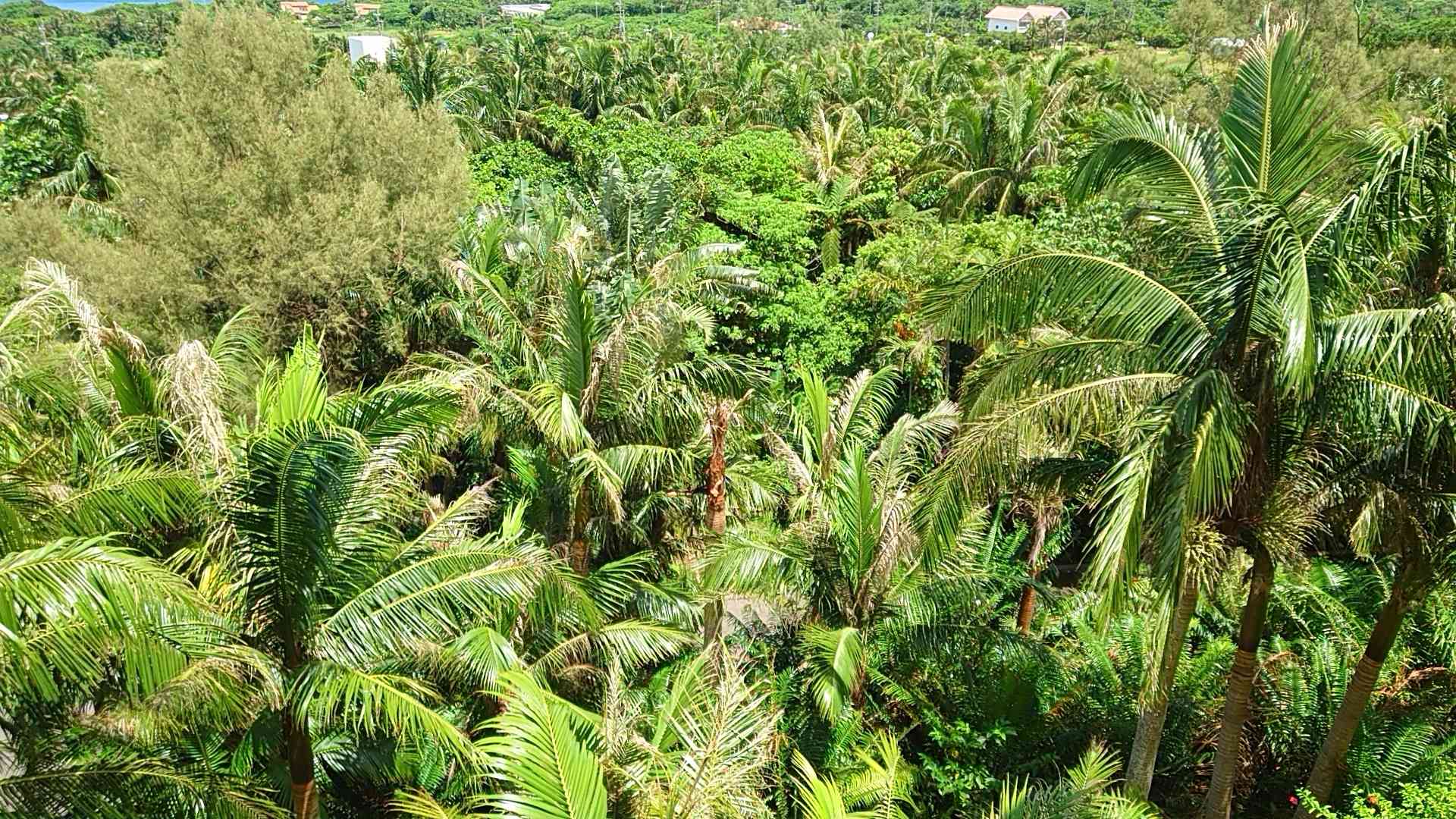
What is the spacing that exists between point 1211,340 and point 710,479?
4.78 m

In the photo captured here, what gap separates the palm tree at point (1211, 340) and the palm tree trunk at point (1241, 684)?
0.02 meters

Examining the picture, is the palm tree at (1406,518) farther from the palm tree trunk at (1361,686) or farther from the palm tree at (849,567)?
the palm tree at (849,567)

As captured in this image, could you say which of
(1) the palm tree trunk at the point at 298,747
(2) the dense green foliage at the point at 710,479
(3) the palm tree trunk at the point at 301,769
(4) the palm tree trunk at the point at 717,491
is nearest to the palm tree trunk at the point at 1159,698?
(2) the dense green foliage at the point at 710,479

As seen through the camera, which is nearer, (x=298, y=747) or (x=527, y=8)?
(x=298, y=747)

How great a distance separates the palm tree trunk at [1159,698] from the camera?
239 inches

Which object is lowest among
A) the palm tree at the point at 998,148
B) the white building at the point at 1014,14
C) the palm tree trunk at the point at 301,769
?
the palm tree trunk at the point at 301,769

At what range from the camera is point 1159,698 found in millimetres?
6633

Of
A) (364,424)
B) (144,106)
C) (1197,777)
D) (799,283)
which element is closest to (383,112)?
(144,106)

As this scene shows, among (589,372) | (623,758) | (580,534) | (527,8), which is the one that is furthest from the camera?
(527,8)

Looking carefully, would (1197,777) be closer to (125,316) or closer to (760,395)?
(760,395)

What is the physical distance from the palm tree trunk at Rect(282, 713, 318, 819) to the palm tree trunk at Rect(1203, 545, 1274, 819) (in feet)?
21.0

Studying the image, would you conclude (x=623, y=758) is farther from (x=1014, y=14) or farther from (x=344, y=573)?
(x=1014, y=14)

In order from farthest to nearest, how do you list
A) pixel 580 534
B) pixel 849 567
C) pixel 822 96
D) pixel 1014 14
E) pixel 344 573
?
pixel 1014 14 → pixel 822 96 → pixel 580 534 → pixel 849 567 → pixel 344 573

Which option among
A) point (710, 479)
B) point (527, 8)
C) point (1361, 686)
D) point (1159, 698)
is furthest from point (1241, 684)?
point (527, 8)
